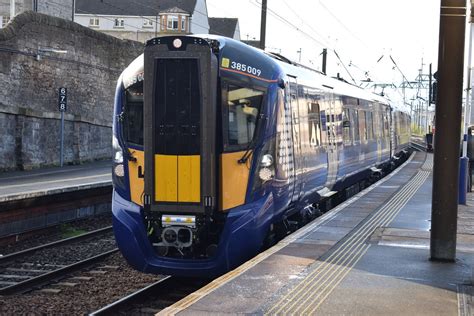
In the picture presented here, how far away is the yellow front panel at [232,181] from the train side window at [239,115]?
15 cm

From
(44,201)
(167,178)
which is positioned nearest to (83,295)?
(167,178)

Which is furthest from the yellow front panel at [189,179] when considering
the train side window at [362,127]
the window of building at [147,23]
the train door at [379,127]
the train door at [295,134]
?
the window of building at [147,23]

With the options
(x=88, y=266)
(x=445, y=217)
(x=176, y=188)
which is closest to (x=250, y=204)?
(x=176, y=188)

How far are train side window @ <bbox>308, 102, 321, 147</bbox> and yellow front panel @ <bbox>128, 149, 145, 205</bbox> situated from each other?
133 inches

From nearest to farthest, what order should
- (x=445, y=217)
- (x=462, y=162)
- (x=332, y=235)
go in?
(x=445, y=217) < (x=332, y=235) < (x=462, y=162)

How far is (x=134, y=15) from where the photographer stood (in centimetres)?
6656

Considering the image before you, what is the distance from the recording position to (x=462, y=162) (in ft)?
50.8

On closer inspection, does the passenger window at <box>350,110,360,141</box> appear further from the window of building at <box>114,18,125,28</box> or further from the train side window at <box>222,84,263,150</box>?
the window of building at <box>114,18,125,28</box>

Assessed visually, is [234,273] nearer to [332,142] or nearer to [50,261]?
[50,261]

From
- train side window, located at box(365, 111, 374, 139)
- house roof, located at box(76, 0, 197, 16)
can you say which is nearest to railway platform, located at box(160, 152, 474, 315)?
train side window, located at box(365, 111, 374, 139)

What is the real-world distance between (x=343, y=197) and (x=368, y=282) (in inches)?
372

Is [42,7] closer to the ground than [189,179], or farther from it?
farther from it

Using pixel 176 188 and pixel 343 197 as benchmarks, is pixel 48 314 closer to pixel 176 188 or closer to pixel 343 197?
pixel 176 188

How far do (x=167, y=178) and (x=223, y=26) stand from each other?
6622cm
